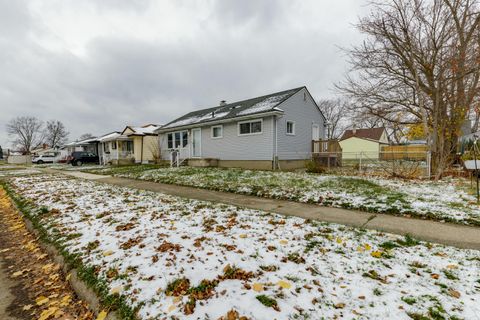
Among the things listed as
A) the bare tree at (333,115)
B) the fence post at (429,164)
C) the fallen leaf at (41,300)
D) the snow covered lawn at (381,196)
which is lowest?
the fallen leaf at (41,300)

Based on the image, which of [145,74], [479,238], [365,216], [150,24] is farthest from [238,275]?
[145,74]

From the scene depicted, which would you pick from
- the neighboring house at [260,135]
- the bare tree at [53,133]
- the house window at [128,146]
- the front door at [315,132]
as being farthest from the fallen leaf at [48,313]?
the bare tree at [53,133]

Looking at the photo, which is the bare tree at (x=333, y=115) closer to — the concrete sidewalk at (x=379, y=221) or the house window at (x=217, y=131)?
the house window at (x=217, y=131)

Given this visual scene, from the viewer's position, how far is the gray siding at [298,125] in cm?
1381

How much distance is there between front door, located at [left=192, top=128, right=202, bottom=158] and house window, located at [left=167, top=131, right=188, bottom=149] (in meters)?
1.00

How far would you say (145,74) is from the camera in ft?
74.5

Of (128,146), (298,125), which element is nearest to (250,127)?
(298,125)

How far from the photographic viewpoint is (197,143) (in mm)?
17516

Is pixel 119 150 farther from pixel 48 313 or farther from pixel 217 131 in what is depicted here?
pixel 48 313

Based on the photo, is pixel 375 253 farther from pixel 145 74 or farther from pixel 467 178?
pixel 145 74

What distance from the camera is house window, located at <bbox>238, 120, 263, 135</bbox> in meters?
13.9

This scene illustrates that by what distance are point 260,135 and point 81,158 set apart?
24112 mm

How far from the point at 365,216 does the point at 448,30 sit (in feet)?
34.5

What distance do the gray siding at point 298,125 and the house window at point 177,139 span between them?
8392 mm
